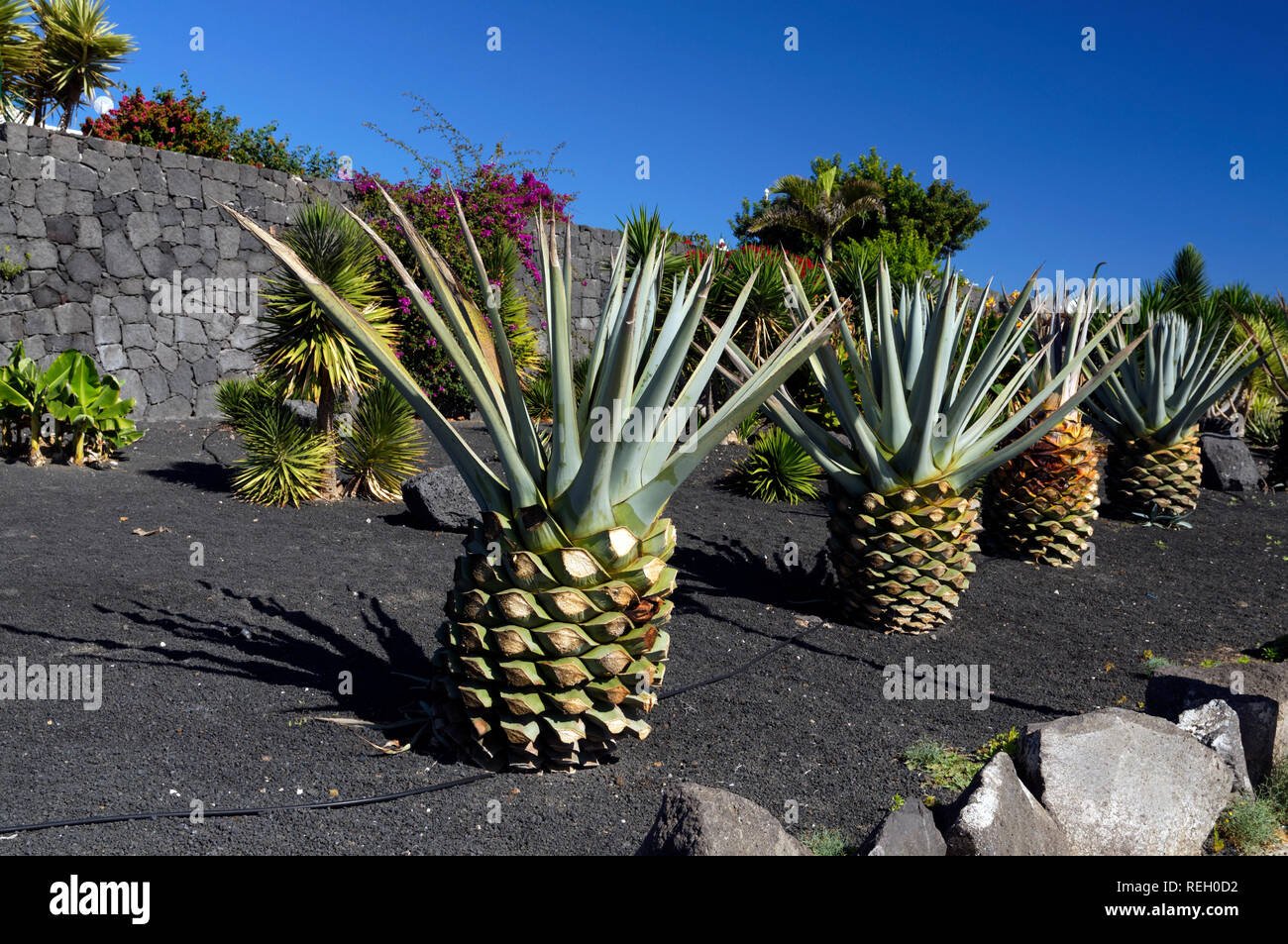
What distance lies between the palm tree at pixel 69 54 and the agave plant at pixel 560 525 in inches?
586

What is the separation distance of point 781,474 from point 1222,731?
507 cm

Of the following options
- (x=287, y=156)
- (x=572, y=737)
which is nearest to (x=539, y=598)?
(x=572, y=737)

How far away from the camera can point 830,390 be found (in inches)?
185

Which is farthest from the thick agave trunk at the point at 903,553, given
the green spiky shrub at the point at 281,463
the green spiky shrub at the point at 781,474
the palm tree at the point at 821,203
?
the palm tree at the point at 821,203

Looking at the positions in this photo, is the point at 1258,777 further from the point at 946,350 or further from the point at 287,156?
the point at 287,156

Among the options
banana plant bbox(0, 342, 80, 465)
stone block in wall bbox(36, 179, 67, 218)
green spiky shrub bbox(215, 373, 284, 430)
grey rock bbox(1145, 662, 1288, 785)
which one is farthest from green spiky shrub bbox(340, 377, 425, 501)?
grey rock bbox(1145, 662, 1288, 785)

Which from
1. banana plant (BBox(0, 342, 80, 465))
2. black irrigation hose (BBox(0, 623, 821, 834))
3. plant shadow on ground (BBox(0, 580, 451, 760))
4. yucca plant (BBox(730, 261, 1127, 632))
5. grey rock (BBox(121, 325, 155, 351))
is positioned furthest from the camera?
grey rock (BBox(121, 325, 155, 351))

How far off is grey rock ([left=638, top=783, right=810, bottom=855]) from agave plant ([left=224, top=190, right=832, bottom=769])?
64 centimetres

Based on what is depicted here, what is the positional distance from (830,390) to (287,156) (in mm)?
20032

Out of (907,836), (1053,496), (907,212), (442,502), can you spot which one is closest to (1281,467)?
(1053,496)

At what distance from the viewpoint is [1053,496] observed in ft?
19.8

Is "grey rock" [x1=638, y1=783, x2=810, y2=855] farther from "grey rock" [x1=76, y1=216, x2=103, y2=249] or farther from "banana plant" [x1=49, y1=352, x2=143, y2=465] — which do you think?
"grey rock" [x1=76, y1=216, x2=103, y2=249]

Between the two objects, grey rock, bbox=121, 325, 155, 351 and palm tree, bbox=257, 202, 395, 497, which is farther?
grey rock, bbox=121, 325, 155, 351

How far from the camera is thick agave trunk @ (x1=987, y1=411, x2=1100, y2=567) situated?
19.7 ft
